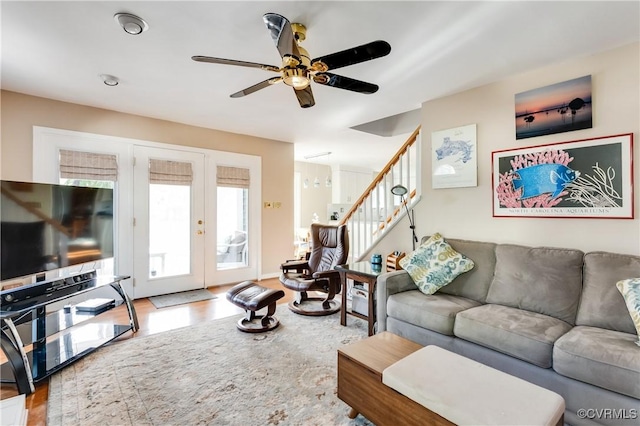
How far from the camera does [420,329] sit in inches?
95.1

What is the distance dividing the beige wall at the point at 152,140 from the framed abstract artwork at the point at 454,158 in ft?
9.35

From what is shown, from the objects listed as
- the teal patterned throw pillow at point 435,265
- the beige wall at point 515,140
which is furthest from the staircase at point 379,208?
the teal patterned throw pillow at point 435,265

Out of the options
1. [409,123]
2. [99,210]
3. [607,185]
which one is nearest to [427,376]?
[607,185]

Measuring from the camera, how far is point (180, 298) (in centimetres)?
411

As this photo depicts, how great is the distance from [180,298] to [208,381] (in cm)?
226

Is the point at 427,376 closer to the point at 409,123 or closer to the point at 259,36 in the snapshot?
the point at 259,36

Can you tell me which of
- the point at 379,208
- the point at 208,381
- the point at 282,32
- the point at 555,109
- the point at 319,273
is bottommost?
the point at 208,381

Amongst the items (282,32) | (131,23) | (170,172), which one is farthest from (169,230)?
(282,32)

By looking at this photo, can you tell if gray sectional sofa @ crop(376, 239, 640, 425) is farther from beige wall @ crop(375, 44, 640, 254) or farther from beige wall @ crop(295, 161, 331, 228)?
beige wall @ crop(295, 161, 331, 228)

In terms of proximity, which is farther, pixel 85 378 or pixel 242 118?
pixel 242 118

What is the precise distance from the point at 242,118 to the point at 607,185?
3881 mm
